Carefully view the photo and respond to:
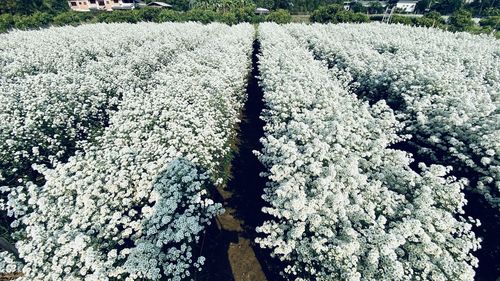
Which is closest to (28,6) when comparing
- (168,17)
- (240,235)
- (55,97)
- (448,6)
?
(168,17)

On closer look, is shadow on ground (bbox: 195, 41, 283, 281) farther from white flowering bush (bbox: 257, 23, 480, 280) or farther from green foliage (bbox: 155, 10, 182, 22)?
green foliage (bbox: 155, 10, 182, 22)

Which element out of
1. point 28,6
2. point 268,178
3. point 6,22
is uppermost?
point 28,6

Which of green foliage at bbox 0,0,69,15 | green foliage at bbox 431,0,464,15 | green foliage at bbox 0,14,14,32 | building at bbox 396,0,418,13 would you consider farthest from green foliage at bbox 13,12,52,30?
building at bbox 396,0,418,13

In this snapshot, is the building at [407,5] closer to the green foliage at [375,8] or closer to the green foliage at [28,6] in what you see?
the green foliage at [375,8]

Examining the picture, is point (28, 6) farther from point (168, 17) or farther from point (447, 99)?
point (447, 99)

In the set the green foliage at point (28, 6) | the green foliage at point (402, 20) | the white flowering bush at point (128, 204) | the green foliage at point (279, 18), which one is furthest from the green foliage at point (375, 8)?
the white flowering bush at point (128, 204)

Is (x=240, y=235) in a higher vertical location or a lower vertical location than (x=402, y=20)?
lower

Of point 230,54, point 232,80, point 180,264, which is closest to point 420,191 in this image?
point 180,264

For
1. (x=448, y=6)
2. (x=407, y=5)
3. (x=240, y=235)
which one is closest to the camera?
(x=240, y=235)

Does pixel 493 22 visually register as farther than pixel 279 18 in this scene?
No
